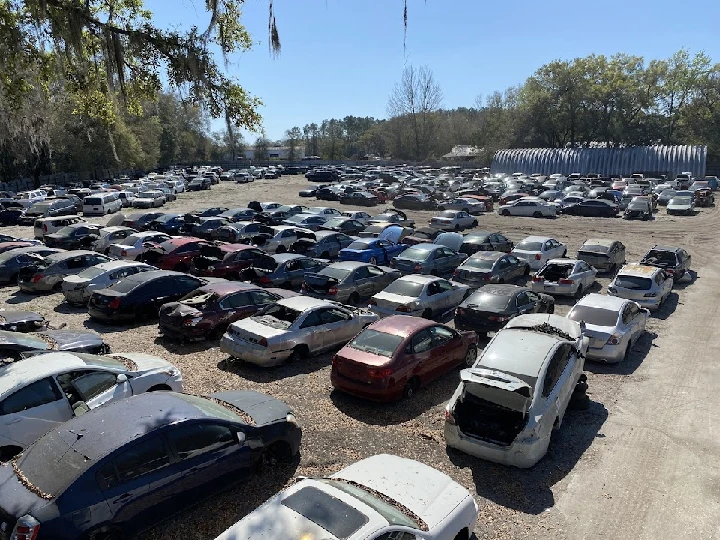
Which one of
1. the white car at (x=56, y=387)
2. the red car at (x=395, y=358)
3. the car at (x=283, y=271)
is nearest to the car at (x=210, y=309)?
the car at (x=283, y=271)

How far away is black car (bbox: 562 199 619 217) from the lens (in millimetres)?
35750

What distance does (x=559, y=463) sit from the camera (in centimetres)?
796

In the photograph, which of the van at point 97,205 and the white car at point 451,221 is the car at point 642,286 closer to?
the white car at point 451,221

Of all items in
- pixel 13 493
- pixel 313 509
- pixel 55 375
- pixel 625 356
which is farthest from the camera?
pixel 625 356

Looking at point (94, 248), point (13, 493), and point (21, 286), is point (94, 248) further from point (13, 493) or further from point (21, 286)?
point (13, 493)

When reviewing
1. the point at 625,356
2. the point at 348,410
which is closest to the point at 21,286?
the point at 348,410

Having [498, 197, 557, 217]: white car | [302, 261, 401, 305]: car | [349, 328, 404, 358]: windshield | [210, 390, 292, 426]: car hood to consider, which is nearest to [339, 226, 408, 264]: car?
[302, 261, 401, 305]: car

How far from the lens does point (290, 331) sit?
11.4 metres

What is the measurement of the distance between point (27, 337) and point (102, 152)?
5756 centimetres

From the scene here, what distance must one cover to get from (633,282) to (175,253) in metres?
14.9

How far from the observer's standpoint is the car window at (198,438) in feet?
20.2

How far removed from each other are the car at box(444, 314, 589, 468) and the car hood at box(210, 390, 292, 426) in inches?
96.5

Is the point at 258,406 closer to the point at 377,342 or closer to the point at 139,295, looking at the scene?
the point at 377,342

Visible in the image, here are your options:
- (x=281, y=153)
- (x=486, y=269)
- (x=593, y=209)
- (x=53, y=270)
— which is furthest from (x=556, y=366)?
(x=281, y=153)
